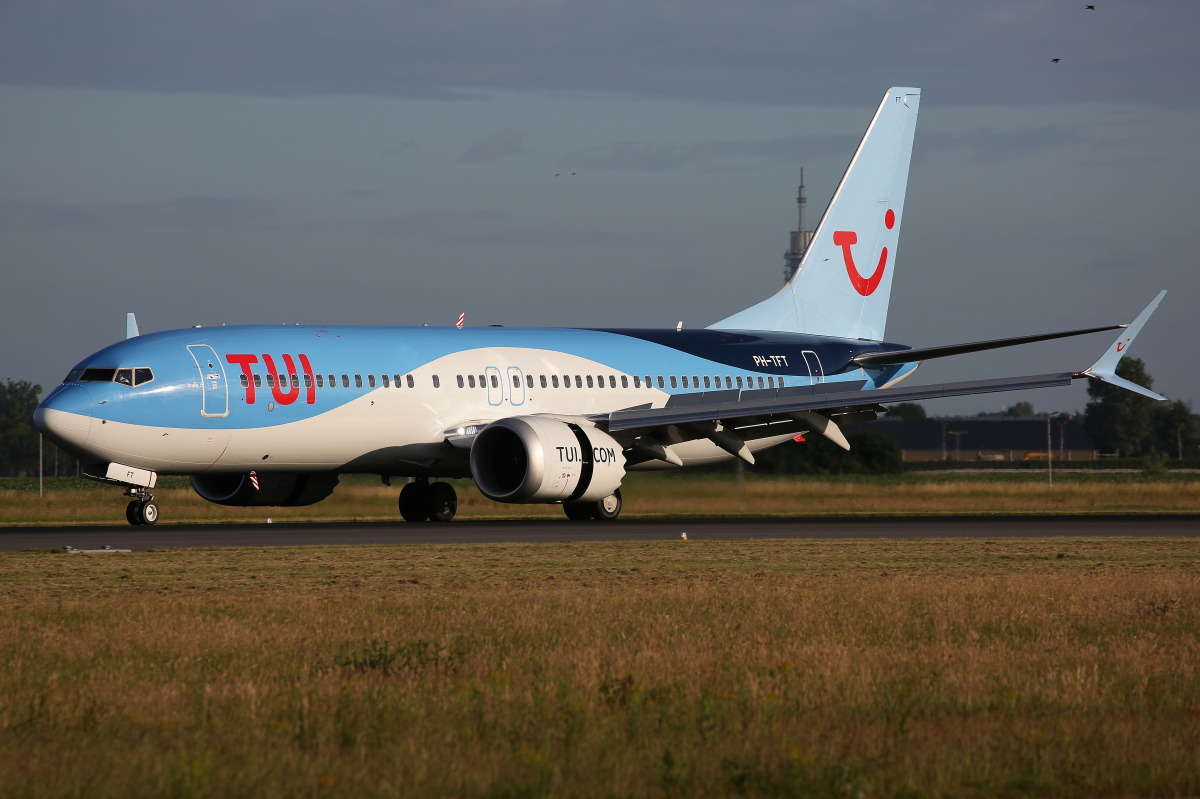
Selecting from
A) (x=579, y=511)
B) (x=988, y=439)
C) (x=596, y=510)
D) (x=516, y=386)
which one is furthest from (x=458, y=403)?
(x=988, y=439)

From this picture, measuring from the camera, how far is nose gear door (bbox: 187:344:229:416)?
84.1 feet

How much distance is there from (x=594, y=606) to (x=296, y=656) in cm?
360

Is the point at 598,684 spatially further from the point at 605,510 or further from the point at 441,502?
the point at 441,502

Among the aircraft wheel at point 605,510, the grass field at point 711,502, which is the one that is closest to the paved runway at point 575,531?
the aircraft wheel at point 605,510

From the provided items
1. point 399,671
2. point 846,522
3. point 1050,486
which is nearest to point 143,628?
point 399,671

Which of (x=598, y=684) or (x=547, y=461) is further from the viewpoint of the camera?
(x=547, y=461)

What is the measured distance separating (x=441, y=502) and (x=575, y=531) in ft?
18.2

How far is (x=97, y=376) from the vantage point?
2544cm

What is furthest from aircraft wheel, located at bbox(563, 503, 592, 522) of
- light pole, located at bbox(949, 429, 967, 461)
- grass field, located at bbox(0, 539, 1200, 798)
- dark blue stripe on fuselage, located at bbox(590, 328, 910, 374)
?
light pole, located at bbox(949, 429, 967, 461)

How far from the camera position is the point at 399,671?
9.98 m

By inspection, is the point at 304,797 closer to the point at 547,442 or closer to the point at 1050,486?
the point at 547,442

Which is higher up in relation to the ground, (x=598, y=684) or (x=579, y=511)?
(x=579, y=511)

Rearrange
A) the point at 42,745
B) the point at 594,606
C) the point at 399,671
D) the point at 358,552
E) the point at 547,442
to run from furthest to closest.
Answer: the point at 547,442, the point at 358,552, the point at 594,606, the point at 399,671, the point at 42,745

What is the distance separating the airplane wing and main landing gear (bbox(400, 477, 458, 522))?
3991 millimetres
